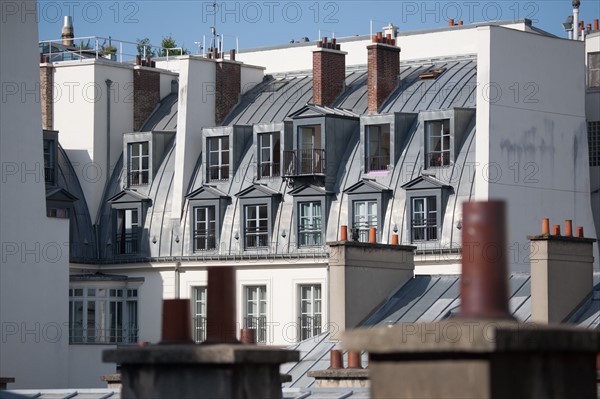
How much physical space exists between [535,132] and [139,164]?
59.1 ft

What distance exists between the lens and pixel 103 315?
212 ft

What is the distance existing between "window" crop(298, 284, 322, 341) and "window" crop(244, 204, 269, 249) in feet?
9.17

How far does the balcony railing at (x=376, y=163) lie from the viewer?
2411 inches

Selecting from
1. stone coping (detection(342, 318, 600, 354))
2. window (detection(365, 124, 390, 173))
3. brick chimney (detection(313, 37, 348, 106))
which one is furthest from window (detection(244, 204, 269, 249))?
stone coping (detection(342, 318, 600, 354))

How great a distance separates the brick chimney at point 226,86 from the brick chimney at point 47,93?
275 inches

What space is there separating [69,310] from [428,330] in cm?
5442

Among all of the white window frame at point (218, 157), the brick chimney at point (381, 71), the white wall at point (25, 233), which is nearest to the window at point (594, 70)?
the brick chimney at point (381, 71)

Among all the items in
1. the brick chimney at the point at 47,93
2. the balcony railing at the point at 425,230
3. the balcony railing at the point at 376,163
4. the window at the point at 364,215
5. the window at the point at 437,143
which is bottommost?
the balcony railing at the point at 425,230

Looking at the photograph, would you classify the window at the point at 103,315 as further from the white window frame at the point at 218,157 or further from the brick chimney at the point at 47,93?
the brick chimney at the point at 47,93

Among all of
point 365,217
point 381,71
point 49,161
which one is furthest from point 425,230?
point 49,161

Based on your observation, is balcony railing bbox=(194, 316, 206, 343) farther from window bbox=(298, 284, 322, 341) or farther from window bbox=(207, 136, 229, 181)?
window bbox=(207, 136, 229, 181)

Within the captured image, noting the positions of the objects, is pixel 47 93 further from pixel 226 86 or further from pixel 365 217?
pixel 365 217

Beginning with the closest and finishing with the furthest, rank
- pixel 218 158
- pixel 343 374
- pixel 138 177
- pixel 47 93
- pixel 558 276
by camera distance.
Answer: pixel 343 374 < pixel 558 276 < pixel 218 158 < pixel 138 177 < pixel 47 93

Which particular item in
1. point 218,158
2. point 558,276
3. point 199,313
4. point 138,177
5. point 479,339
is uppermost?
point 218,158
